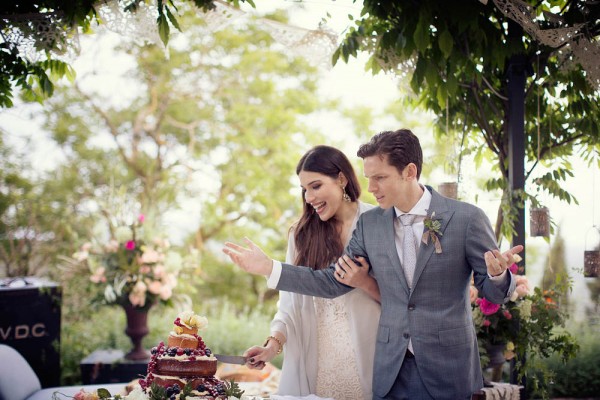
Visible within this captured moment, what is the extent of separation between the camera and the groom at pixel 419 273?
293 cm

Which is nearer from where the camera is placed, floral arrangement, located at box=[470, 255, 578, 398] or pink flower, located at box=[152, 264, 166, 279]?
floral arrangement, located at box=[470, 255, 578, 398]

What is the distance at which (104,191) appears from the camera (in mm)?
10859

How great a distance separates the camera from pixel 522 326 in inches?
160

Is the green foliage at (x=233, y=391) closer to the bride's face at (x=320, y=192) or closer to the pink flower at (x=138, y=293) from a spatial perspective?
the bride's face at (x=320, y=192)

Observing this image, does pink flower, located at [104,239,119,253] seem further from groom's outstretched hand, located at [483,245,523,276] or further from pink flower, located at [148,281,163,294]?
groom's outstretched hand, located at [483,245,523,276]

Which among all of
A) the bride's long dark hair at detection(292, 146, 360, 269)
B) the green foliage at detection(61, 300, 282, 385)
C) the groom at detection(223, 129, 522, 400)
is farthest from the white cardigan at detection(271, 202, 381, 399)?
the green foliage at detection(61, 300, 282, 385)

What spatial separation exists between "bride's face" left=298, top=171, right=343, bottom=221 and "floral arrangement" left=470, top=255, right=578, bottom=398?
43.5 inches

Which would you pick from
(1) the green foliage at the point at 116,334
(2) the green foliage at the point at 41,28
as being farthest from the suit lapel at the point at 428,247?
(1) the green foliage at the point at 116,334

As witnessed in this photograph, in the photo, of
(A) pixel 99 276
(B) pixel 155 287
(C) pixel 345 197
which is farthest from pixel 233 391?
(A) pixel 99 276

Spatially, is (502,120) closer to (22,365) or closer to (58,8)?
(58,8)

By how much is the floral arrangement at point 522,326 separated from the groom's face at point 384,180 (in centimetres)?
126

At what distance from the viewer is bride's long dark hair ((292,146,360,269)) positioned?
3568 mm

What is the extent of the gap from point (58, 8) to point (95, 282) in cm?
287

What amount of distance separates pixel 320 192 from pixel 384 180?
60cm
